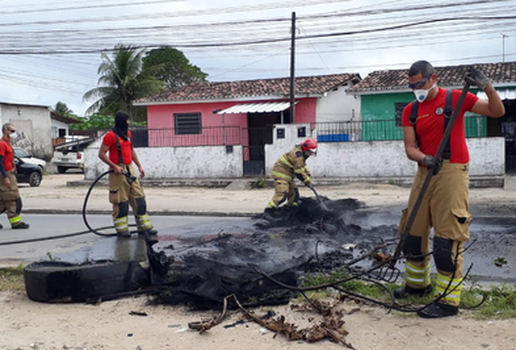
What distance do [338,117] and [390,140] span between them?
7.35 meters

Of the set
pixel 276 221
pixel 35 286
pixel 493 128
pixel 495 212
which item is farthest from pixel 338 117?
pixel 35 286

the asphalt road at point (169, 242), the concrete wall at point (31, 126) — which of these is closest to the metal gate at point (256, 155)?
the asphalt road at point (169, 242)

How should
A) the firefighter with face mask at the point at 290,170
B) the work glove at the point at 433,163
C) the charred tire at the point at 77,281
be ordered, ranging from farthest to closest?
the firefighter with face mask at the point at 290,170 < the charred tire at the point at 77,281 < the work glove at the point at 433,163

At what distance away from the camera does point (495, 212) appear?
1052cm

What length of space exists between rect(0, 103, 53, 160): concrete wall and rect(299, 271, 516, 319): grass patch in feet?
104

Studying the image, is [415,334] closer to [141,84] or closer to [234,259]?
[234,259]

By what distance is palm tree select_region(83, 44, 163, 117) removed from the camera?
34.9 meters

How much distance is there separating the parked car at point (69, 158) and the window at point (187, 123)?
6543 millimetres

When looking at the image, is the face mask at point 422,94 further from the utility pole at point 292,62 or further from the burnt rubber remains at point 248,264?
the utility pole at point 292,62

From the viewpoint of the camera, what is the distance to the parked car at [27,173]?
2095 centimetres

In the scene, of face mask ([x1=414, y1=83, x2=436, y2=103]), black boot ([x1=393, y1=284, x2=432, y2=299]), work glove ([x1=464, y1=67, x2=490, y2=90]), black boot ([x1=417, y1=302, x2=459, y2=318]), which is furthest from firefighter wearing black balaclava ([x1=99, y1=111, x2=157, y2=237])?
work glove ([x1=464, y1=67, x2=490, y2=90])

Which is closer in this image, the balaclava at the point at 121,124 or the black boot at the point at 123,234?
the balaclava at the point at 121,124

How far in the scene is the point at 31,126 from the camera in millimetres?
34000

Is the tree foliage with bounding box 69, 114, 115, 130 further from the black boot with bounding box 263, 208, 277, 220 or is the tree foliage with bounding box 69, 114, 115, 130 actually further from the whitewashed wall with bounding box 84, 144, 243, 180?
the black boot with bounding box 263, 208, 277, 220
